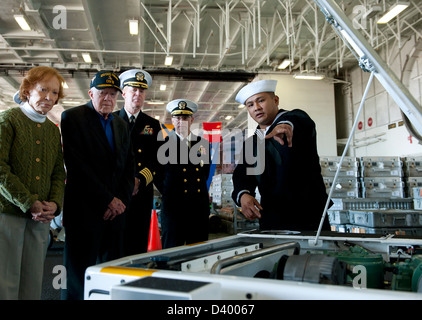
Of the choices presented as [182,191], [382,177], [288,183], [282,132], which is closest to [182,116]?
[182,191]

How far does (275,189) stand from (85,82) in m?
11.7

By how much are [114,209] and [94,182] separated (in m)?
0.17

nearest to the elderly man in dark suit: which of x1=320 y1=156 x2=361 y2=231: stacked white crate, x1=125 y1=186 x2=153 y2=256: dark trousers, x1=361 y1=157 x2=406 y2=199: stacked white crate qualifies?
x1=125 y1=186 x2=153 y2=256: dark trousers

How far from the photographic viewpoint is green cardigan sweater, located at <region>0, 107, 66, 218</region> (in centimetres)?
164

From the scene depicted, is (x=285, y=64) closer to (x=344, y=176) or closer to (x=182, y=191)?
(x=344, y=176)

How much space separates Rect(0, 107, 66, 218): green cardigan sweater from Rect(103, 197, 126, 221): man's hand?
0.23m

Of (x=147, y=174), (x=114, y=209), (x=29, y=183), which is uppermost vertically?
(x=147, y=174)

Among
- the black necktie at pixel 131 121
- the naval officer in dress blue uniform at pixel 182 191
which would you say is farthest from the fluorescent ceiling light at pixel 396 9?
the black necktie at pixel 131 121

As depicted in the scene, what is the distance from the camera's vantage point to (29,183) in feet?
5.73

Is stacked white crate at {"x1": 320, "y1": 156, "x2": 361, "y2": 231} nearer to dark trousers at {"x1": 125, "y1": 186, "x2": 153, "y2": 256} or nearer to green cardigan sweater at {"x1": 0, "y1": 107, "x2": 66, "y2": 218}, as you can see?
dark trousers at {"x1": 125, "y1": 186, "x2": 153, "y2": 256}

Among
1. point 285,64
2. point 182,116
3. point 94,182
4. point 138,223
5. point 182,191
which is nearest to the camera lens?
point 94,182

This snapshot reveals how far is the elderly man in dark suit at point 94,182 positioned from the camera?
1760 millimetres

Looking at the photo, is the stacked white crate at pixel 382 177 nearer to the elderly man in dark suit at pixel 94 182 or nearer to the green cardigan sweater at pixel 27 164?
the elderly man in dark suit at pixel 94 182

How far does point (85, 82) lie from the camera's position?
41.0 ft
